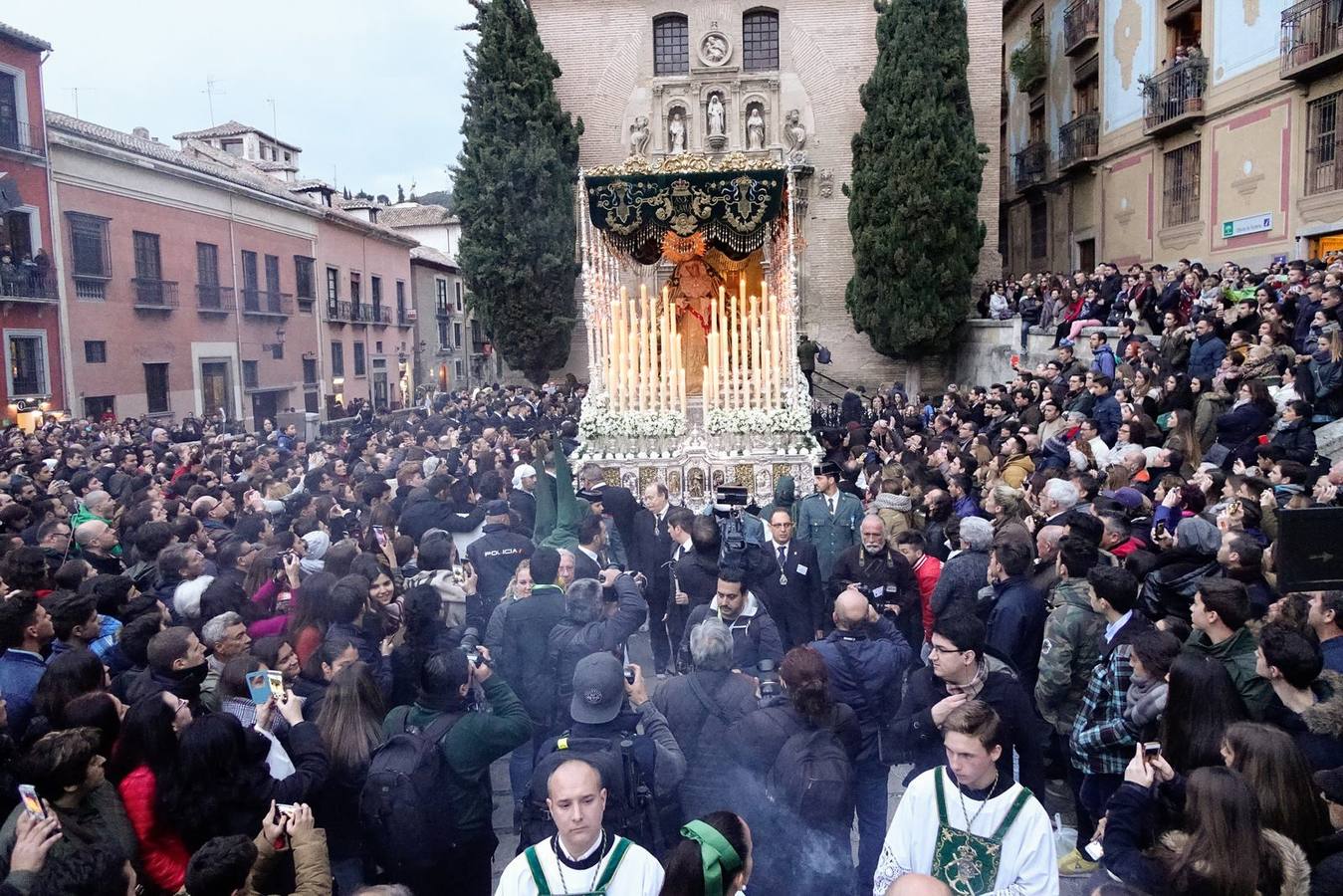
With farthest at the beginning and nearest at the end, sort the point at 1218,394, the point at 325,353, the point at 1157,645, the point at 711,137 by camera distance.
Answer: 1. the point at 325,353
2. the point at 711,137
3. the point at 1218,394
4. the point at 1157,645

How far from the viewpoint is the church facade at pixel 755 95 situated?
20.1 metres

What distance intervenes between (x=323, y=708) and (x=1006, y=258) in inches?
995

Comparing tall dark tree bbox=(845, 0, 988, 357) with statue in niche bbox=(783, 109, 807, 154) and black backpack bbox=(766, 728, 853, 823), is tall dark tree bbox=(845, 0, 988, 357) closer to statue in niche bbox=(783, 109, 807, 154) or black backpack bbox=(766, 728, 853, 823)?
statue in niche bbox=(783, 109, 807, 154)

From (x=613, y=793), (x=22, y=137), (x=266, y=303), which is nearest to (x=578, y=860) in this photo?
(x=613, y=793)

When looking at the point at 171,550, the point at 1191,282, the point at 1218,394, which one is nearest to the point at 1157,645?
the point at 171,550

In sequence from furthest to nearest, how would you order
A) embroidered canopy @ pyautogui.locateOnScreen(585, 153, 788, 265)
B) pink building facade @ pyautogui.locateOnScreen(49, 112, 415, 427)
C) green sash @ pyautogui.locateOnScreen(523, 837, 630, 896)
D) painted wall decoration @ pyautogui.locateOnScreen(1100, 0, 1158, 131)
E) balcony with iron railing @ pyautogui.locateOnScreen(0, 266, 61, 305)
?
pink building facade @ pyautogui.locateOnScreen(49, 112, 415, 427)
painted wall decoration @ pyautogui.locateOnScreen(1100, 0, 1158, 131)
balcony with iron railing @ pyautogui.locateOnScreen(0, 266, 61, 305)
embroidered canopy @ pyautogui.locateOnScreen(585, 153, 788, 265)
green sash @ pyautogui.locateOnScreen(523, 837, 630, 896)

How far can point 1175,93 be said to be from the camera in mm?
16281

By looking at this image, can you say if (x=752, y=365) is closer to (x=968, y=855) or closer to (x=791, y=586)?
(x=791, y=586)

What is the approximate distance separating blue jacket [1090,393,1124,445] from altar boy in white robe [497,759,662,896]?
743 centimetres

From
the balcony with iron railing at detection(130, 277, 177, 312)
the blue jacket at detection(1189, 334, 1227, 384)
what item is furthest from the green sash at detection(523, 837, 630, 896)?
the balcony with iron railing at detection(130, 277, 177, 312)

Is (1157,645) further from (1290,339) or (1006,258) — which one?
(1006,258)

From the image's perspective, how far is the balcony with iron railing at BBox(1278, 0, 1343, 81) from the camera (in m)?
12.3

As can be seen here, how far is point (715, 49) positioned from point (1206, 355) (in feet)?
46.6

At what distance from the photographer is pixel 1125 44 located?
18172 mm
